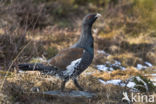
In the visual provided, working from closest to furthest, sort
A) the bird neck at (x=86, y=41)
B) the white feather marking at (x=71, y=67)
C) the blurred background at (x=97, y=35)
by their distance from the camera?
the white feather marking at (x=71, y=67) < the bird neck at (x=86, y=41) < the blurred background at (x=97, y=35)

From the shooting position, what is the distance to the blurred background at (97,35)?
5.26m

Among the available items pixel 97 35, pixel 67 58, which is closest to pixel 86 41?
pixel 67 58

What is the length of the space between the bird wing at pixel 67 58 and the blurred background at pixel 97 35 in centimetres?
79

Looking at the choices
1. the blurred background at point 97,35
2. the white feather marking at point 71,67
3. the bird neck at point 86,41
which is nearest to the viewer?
the white feather marking at point 71,67

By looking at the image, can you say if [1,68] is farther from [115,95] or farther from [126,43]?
[126,43]

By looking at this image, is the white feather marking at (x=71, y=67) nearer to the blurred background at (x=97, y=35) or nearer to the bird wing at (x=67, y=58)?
the bird wing at (x=67, y=58)

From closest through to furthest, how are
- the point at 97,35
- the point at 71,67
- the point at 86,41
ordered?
the point at 71,67, the point at 86,41, the point at 97,35

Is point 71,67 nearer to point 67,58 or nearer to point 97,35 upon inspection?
point 67,58

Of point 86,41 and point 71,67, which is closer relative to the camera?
point 71,67

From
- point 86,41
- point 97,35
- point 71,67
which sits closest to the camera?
point 71,67

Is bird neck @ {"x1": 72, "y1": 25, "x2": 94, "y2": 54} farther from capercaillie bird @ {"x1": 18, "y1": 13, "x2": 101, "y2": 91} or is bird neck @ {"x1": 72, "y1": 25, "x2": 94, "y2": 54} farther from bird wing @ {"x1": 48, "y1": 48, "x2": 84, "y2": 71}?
bird wing @ {"x1": 48, "y1": 48, "x2": 84, "y2": 71}

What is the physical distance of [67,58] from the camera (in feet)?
11.8

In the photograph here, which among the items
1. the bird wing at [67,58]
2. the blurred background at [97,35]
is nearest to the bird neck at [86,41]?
the bird wing at [67,58]

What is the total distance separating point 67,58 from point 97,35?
4652 millimetres
